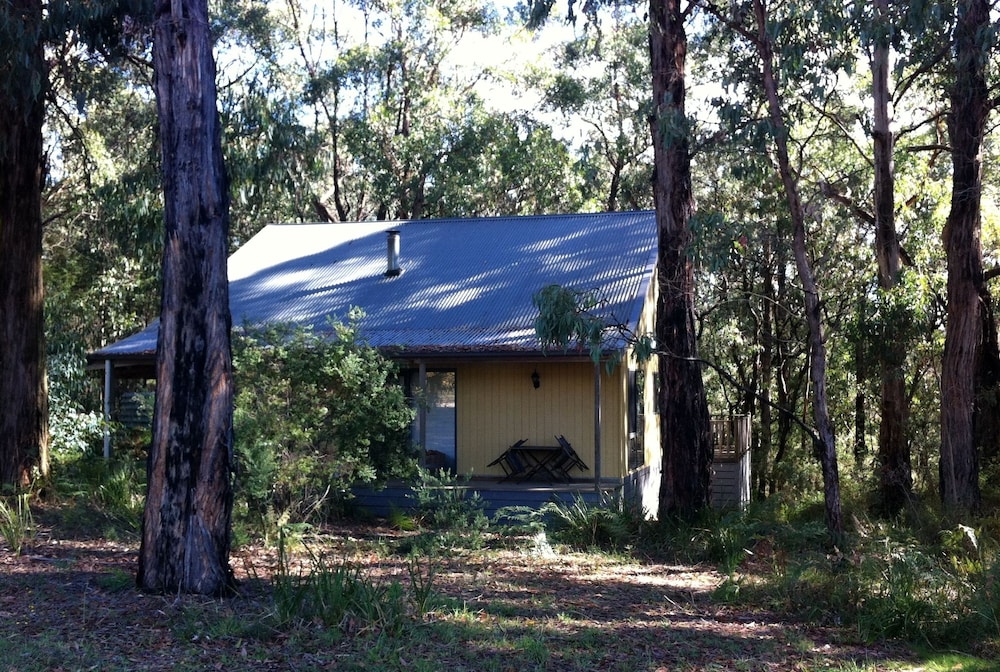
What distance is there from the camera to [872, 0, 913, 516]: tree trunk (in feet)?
52.3

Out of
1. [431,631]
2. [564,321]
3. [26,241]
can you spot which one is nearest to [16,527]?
[26,241]

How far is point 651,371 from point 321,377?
8.46 meters

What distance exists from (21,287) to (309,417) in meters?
4.65

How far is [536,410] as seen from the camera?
1577cm

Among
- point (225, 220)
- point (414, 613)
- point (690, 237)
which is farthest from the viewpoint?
point (690, 237)

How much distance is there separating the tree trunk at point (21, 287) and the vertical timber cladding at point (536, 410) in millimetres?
6414

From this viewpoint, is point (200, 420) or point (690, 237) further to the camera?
point (690, 237)

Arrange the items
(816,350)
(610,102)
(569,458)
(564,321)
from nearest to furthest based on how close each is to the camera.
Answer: (816,350) → (564,321) → (569,458) → (610,102)

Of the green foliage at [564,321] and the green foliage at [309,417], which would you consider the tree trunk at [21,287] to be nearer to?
the green foliage at [309,417]

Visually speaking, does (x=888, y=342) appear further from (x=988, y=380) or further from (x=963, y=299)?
(x=988, y=380)

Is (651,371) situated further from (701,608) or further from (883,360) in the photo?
(701,608)

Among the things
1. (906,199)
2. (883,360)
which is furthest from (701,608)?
(906,199)

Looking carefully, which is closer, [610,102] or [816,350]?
[816,350]

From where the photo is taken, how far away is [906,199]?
67.5 feet
